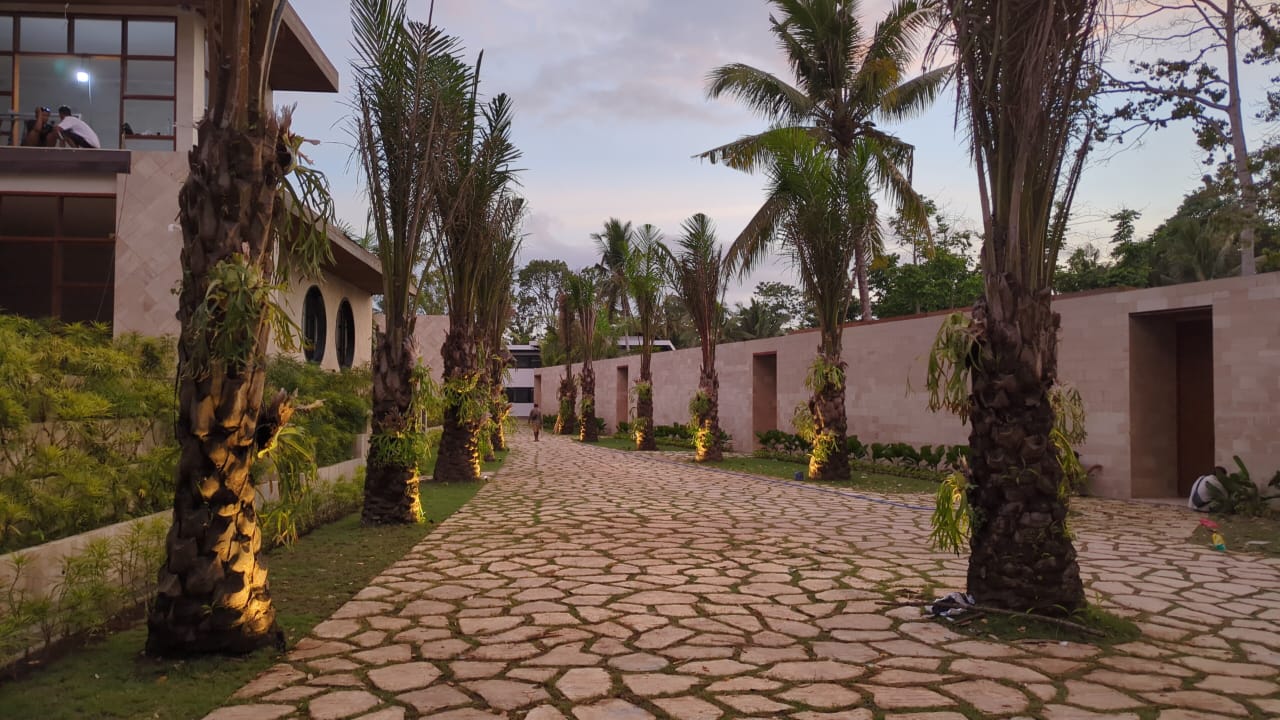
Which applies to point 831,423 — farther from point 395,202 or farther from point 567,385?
point 567,385

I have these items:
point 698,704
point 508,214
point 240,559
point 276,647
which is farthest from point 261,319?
point 508,214

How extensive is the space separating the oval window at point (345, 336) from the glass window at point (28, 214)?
220 inches

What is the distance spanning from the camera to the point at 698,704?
141 inches

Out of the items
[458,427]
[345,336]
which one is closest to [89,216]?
[458,427]

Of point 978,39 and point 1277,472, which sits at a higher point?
point 978,39

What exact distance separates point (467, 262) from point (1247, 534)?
10.3 m

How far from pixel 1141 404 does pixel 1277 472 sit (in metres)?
2.04

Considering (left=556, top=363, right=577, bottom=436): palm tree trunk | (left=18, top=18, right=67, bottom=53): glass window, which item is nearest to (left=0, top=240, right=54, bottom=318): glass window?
(left=18, top=18, right=67, bottom=53): glass window

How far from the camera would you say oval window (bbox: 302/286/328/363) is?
14.6 metres

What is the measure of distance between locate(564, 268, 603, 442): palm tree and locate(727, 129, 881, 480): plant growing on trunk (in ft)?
42.4

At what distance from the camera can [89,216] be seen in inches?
455

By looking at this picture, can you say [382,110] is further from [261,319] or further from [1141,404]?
[1141,404]

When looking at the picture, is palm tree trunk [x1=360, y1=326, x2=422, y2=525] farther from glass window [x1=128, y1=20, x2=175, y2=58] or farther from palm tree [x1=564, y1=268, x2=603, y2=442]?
palm tree [x1=564, y1=268, x2=603, y2=442]

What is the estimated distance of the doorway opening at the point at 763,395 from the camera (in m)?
20.8
